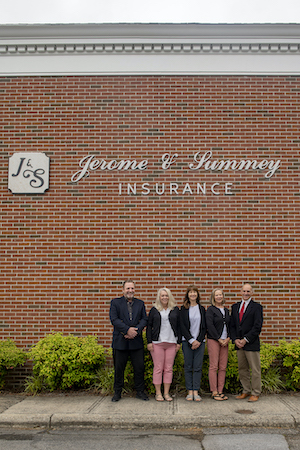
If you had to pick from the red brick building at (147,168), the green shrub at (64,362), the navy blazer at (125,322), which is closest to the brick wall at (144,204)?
the red brick building at (147,168)

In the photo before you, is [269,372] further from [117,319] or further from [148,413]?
[117,319]

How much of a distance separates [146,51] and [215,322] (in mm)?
5571

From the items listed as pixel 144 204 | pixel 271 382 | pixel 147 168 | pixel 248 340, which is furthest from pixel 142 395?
pixel 147 168

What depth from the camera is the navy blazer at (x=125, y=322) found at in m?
5.80

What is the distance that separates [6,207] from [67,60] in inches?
131

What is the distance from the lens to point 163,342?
5852mm

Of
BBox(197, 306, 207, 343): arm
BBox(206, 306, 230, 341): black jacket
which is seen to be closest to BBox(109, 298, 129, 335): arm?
BBox(197, 306, 207, 343): arm

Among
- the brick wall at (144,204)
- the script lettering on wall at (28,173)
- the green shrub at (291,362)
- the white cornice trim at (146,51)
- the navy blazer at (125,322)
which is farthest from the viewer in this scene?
the white cornice trim at (146,51)

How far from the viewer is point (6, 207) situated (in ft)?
24.2

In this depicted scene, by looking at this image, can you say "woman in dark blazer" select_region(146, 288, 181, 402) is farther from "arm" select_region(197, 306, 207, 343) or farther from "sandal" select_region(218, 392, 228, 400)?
"sandal" select_region(218, 392, 228, 400)

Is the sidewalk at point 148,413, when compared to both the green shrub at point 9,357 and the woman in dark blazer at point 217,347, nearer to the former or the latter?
the woman in dark blazer at point 217,347

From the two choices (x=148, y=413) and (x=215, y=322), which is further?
(x=215, y=322)

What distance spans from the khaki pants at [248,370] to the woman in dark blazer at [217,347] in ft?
0.89

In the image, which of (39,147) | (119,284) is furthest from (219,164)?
(39,147)
